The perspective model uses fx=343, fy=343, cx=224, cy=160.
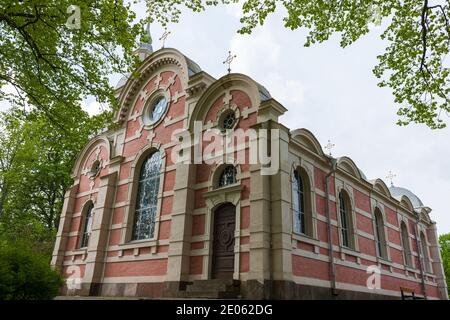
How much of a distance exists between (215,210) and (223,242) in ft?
4.09

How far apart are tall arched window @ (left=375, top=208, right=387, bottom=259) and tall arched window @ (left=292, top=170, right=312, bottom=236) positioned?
21.2 ft

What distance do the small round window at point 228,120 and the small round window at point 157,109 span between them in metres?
4.17

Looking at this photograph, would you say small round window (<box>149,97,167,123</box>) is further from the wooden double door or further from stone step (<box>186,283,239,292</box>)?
stone step (<box>186,283,239,292</box>)

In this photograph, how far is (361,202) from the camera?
55.4 feet

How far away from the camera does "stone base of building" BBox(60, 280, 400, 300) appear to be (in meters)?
9.88

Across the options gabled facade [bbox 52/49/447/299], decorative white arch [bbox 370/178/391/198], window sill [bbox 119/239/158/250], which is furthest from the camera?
decorative white arch [bbox 370/178/391/198]

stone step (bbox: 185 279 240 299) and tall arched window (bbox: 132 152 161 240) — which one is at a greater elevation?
tall arched window (bbox: 132 152 161 240)

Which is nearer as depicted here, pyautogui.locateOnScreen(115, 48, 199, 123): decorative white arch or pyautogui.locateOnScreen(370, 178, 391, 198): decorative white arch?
pyautogui.locateOnScreen(115, 48, 199, 123): decorative white arch

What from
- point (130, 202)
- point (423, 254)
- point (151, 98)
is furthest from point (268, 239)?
point (423, 254)

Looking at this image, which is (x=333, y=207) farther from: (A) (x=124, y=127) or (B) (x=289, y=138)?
(A) (x=124, y=127)

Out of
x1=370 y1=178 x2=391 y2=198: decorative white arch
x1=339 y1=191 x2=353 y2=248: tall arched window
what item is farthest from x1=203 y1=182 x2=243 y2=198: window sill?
x1=370 y1=178 x2=391 y2=198: decorative white arch

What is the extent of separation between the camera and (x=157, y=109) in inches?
678

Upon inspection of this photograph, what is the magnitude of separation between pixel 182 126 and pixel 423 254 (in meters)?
18.2

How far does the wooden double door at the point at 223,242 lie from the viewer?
11.6 m
